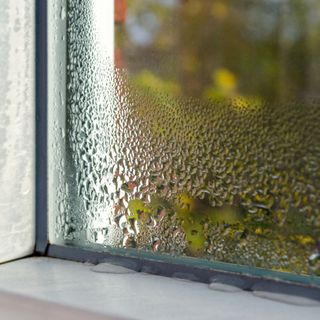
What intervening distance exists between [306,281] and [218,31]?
24 centimetres

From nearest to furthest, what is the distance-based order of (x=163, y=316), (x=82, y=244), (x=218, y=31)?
(x=163, y=316), (x=218, y=31), (x=82, y=244)

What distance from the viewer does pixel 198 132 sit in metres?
0.68

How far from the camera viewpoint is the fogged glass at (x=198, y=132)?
0.61 m

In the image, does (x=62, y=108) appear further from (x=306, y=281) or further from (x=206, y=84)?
(x=306, y=281)

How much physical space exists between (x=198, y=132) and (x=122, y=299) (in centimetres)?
18

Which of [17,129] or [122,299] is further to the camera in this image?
[17,129]

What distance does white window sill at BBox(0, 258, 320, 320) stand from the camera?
56 cm

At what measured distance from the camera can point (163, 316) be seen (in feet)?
1.84

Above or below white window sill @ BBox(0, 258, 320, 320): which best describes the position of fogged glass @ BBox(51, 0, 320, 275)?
above

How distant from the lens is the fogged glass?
611mm

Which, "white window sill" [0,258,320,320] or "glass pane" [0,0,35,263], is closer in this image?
Result: "white window sill" [0,258,320,320]

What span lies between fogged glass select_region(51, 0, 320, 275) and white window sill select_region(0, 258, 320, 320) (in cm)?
4

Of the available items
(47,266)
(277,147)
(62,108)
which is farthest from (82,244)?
(277,147)

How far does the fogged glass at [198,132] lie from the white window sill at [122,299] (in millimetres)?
44
